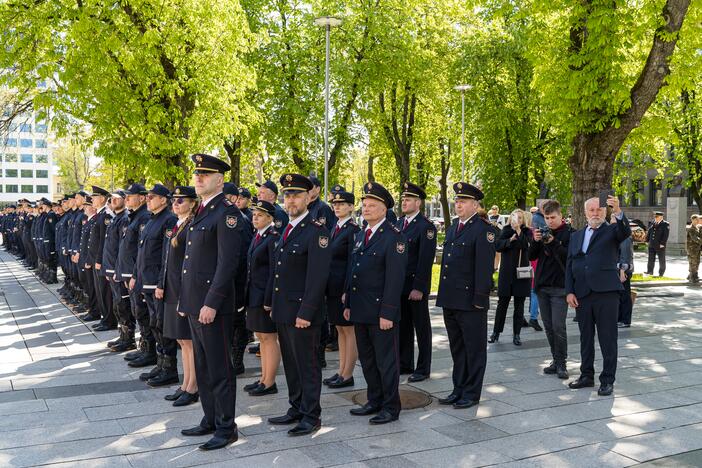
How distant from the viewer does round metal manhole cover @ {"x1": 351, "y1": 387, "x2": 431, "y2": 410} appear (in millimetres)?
6887

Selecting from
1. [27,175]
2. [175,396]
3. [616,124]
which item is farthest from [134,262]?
[27,175]

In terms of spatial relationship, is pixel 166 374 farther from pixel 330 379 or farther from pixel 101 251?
pixel 101 251

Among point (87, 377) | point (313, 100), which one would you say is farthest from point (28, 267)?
point (87, 377)

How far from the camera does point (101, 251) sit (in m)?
10.8

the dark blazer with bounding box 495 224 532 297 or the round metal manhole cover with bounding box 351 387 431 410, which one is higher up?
the dark blazer with bounding box 495 224 532 297

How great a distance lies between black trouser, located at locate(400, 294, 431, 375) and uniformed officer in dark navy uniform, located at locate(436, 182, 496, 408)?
89 cm

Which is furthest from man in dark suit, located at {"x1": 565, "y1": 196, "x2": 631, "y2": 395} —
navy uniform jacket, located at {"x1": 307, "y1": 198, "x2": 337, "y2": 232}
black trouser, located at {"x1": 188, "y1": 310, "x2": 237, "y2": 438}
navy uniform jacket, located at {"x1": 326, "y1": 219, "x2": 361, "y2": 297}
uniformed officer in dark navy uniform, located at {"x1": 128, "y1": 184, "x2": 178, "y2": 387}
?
uniformed officer in dark navy uniform, located at {"x1": 128, "y1": 184, "x2": 178, "y2": 387}

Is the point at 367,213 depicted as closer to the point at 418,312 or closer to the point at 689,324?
the point at 418,312

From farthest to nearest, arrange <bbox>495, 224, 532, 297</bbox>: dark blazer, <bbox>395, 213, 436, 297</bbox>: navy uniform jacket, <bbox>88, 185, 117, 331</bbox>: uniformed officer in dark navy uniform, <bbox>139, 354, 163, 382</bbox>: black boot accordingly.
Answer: <bbox>88, 185, 117, 331</bbox>: uniformed officer in dark navy uniform < <bbox>495, 224, 532, 297</bbox>: dark blazer < <bbox>395, 213, 436, 297</bbox>: navy uniform jacket < <bbox>139, 354, 163, 382</bbox>: black boot

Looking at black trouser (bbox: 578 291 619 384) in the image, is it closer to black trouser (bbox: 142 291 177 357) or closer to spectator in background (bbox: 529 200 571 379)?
spectator in background (bbox: 529 200 571 379)

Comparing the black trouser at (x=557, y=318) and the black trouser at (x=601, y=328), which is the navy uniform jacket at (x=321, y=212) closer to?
the black trouser at (x=557, y=318)

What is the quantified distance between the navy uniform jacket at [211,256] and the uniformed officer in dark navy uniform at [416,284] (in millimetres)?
2725

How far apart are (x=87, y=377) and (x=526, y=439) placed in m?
5.00

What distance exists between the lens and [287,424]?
618 centimetres
